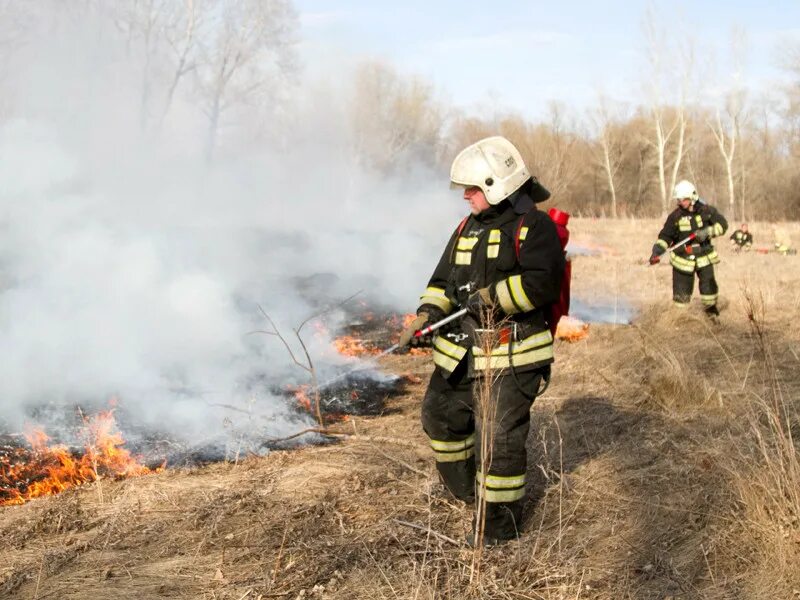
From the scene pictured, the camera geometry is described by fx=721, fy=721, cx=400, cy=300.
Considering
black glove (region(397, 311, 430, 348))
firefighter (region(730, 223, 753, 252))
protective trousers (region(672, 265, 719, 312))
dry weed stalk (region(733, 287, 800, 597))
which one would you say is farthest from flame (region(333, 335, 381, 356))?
firefighter (region(730, 223, 753, 252))

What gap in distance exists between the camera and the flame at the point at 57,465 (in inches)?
177

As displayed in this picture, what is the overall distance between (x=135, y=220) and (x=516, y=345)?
820cm

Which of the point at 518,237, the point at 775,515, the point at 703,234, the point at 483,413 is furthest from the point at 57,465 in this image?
the point at 703,234

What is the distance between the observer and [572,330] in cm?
936

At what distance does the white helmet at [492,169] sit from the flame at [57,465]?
285 centimetres

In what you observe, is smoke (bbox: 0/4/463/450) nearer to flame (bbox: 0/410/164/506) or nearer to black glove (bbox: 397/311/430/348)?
flame (bbox: 0/410/164/506)

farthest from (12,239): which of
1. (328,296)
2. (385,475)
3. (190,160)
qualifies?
(190,160)

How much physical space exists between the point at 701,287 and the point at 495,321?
6867mm

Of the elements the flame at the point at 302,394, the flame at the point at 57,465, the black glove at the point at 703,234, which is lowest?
the flame at the point at 302,394

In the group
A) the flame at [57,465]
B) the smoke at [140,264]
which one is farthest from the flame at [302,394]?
the flame at [57,465]

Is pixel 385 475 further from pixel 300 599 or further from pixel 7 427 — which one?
pixel 7 427

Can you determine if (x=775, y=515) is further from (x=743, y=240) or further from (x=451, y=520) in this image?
(x=743, y=240)

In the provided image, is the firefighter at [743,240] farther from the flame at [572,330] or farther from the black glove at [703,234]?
the flame at [572,330]

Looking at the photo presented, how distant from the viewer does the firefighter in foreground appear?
10.9 ft
